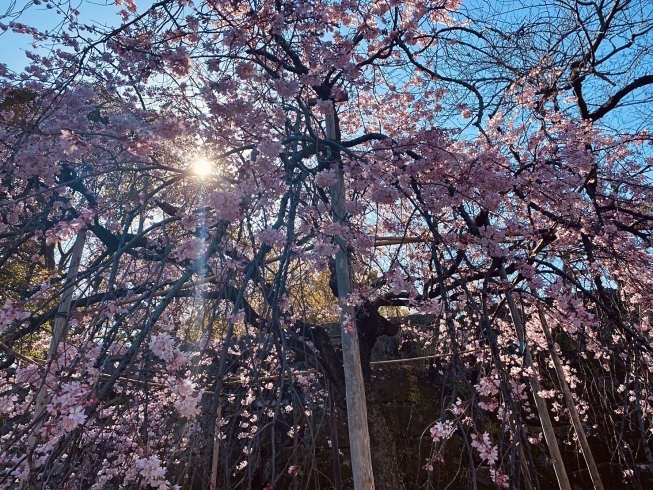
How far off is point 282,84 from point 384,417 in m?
2.80

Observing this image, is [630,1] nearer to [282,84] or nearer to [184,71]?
[282,84]

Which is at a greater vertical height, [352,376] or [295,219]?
[295,219]

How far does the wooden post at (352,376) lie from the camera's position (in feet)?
7.91

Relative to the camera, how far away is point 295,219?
2900 mm

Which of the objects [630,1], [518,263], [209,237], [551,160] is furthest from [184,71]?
[630,1]

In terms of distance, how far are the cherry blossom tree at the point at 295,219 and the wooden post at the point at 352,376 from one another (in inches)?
0.8

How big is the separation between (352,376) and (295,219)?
1.07 meters

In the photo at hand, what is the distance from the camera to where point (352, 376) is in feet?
8.57

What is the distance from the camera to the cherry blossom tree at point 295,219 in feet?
5.75

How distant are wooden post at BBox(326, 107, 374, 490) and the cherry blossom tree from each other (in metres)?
0.02

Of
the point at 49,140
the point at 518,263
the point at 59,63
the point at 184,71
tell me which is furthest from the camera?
the point at 59,63

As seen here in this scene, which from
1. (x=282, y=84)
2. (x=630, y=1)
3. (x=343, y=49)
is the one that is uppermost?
(x=630, y=1)

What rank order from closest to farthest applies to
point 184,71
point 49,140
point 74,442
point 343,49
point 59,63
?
1. point 74,442
2. point 184,71
3. point 343,49
4. point 49,140
5. point 59,63

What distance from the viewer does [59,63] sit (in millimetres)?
3670
